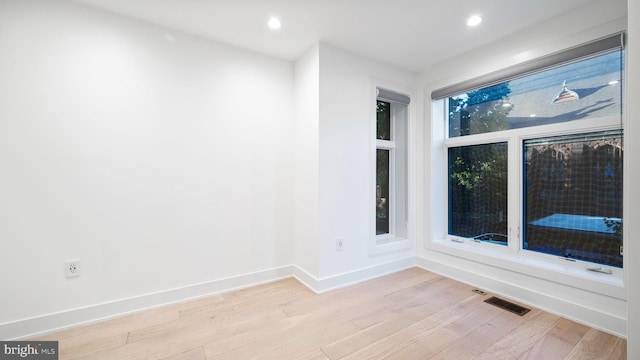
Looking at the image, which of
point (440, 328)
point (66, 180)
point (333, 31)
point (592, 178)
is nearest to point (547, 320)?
point (440, 328)

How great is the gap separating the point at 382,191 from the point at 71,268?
3.04 meters

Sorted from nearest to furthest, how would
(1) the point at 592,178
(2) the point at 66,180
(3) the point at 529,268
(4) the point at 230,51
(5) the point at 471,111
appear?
(2) the point at 66,180 < (1) the point at 592,178 < (3) the point at 529,268 < (4) the point at 230,51 < (5) the point at 471,111

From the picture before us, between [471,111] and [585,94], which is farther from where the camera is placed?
[471,111]

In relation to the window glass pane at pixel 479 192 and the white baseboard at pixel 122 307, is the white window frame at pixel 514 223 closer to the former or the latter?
the window glass pane at pixel 479 192

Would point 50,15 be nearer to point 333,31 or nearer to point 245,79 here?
point 245,79

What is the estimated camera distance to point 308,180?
2721mm

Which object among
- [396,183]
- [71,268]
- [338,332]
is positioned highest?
[396,183]

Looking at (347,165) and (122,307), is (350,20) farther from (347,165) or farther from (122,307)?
(122,307)

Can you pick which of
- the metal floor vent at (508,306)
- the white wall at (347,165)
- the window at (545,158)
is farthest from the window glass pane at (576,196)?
the white wall at (347,165)

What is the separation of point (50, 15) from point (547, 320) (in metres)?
4.48

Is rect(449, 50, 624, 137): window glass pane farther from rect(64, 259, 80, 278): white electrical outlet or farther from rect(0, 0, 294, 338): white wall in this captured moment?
rect(64, 259, 80, 278): white electrical outlet

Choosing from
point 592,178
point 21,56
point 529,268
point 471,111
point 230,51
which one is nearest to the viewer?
point 21,56

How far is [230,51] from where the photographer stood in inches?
103

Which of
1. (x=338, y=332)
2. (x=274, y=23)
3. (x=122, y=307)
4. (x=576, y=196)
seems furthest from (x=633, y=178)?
(x=122, y=307)
